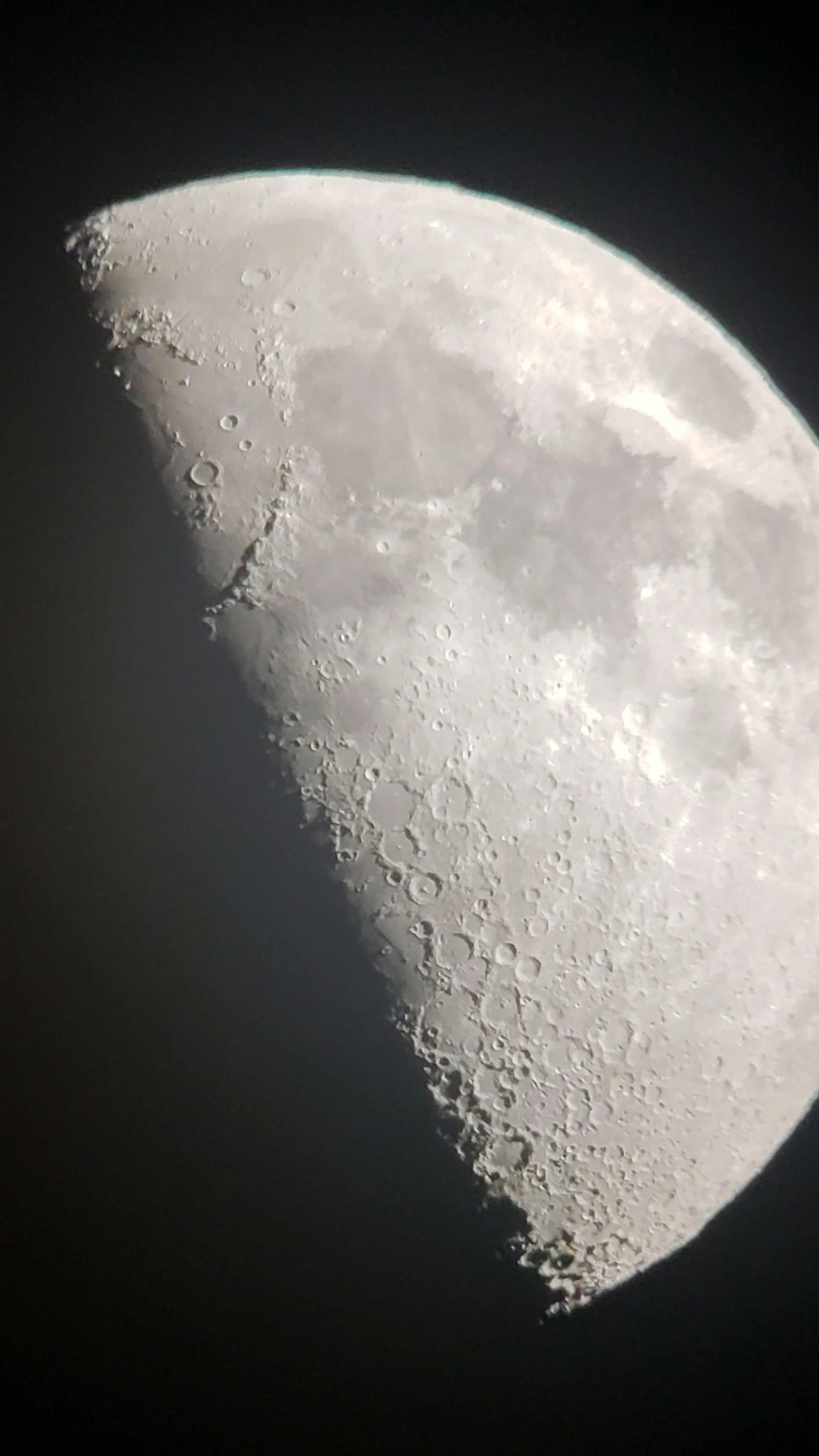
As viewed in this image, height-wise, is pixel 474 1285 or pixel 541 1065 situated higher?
pixel 541 1065

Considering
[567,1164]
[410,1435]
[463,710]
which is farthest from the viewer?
[410,1435]

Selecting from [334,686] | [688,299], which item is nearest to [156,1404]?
[334,686]

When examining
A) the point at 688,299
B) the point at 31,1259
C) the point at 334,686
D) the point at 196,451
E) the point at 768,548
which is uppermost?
the point at 688,299

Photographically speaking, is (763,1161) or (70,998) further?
(763,1161)

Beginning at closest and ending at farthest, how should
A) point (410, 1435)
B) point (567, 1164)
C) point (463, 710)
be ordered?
point (463, 710)
point (567, 1164)
point (410, 1435)

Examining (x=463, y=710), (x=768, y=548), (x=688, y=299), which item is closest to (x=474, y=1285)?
(x=463, y=710)

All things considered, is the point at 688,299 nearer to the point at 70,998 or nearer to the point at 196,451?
the point at 196,451
